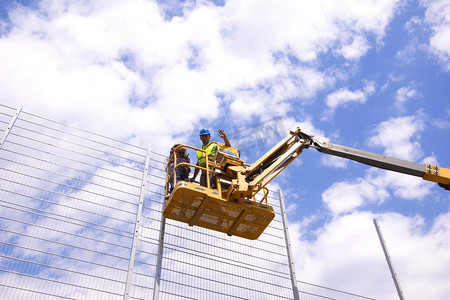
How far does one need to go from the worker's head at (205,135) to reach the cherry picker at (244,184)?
845 mm

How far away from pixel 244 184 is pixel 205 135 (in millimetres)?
2266

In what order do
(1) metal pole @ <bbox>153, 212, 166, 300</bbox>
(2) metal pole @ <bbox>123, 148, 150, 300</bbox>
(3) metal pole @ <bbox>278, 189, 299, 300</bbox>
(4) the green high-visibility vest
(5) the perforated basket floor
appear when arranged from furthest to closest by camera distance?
(3) metal pole @ <bbox>278, 189, 299, 300</bbox> → (4) the green high-visibility vest → (5) the perforated basket floor → (1) metal pole @ <bbox>153, 212, 166, 300</bbox> → (2) metal pole @ <bbox>123, 148, 150, 300</bbox>

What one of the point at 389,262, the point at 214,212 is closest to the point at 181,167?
the point at 214,212

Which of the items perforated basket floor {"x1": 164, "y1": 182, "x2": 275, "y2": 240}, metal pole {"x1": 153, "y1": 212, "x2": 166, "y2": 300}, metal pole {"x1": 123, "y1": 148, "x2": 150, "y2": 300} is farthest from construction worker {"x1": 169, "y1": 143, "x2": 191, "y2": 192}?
metal pole {"x1": 153, "y1": 212, "x2": 166, "y2": 300}

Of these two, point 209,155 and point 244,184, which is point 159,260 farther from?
point 209,155

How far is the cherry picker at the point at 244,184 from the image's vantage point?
30.3ft

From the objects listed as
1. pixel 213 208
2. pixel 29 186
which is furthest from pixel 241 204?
pixel 29 186

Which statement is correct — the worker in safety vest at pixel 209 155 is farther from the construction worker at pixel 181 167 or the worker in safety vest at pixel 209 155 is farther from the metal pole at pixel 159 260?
the metal pole at pixel 159 260

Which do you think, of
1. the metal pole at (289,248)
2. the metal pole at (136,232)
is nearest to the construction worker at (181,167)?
the metal pole at (136,232)

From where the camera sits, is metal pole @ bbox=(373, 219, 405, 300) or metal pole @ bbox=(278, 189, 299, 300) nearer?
metal pole @ bbox=(278, 189, 299, 300)

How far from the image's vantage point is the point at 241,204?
9.45 meters

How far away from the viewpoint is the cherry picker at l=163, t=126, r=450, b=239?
9.23 metres

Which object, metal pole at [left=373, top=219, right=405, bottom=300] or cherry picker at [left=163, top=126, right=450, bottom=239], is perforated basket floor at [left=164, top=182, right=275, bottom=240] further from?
metal pole at [left=373, top=219, right=405, bottom=300]

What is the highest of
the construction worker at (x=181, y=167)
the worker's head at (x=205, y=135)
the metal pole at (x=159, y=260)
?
the worker's head at (x=205, y=135)
